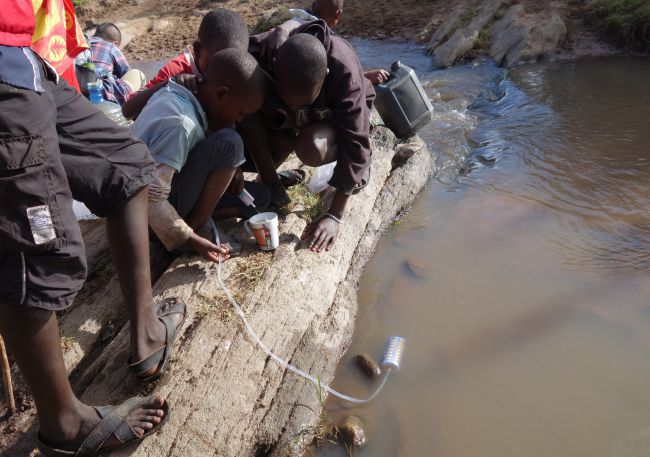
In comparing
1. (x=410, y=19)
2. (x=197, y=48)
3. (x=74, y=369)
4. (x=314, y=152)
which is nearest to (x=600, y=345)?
(x=314, y=152)

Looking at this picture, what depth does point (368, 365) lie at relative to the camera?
2.37 m

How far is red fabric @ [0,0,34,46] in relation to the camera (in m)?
1.28

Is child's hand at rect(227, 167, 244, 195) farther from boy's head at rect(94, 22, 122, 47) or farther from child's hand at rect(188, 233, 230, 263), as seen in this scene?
boy's head at rect(94, 22, 122, 47)

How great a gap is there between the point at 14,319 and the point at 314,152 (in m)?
1.78

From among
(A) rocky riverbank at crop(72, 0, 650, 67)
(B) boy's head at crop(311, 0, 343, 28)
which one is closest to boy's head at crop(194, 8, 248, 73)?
(B) boy's head at crop(311, 0, 343, 28)

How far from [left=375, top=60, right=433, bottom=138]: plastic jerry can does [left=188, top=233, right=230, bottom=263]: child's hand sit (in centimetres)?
201

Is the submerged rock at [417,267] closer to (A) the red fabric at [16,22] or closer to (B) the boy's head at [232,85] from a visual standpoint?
(B) the boy's head at [232,85]

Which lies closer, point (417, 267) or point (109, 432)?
point (109, 432)

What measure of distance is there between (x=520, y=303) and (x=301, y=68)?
5.67 ft

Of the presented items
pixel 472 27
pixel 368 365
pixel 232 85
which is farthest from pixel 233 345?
pixel 472 27

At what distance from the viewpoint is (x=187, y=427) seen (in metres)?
1.84

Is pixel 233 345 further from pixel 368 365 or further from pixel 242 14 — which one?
pixel 242 14

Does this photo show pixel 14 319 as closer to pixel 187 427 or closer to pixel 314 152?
pixel 187 427

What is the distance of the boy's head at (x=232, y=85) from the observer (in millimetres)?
2309
